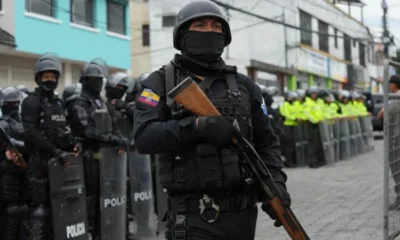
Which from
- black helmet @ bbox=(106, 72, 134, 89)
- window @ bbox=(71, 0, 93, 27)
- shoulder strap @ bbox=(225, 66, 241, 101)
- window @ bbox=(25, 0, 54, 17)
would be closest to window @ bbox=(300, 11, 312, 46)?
window @ bbox=(71, 0, 93, 27)

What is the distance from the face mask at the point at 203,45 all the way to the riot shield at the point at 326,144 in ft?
41.2

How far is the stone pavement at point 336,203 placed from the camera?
7.37 m

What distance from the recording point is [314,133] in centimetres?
1580

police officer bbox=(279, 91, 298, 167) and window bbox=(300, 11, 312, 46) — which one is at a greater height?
window bbox=(300, 11, 312, 46)

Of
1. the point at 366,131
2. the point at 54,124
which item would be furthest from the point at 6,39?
the point at 54,124

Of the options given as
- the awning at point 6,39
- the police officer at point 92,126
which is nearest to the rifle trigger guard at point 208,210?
the police officer at point 92,126

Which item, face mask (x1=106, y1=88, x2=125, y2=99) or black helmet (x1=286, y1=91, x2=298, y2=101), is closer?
face mask (x1=106, y1=88, x2=125, y2=99)

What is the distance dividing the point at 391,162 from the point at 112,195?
2.95m

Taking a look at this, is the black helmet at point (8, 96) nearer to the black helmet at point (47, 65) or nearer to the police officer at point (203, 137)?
the black helmet at point (47, 65)

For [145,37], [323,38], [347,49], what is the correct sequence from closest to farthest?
1. [145,37]
2. [323,38]
3. [347,49]

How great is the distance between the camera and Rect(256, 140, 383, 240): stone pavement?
24.2ft

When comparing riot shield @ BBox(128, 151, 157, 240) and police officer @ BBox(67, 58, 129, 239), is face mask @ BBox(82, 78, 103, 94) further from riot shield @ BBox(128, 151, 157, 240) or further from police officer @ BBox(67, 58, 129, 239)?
riot shield @ BBox(128, 151, 157, 240)

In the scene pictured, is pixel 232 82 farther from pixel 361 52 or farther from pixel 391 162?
pixel 361 52

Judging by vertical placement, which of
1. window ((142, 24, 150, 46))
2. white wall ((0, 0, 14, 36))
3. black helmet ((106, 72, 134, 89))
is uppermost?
window ((142, 24, 150, 46))
